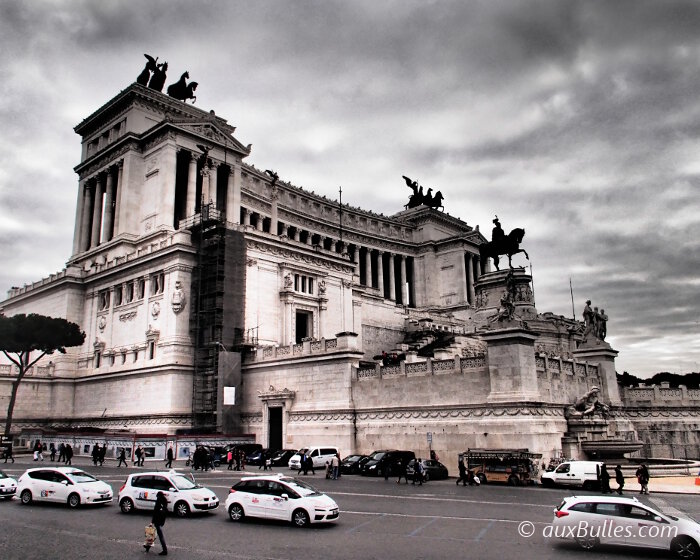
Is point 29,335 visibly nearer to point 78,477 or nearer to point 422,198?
point 78,477

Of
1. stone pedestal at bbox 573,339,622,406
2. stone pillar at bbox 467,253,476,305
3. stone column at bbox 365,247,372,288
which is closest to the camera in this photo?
stone pedestal at bbox 573,339,622,406

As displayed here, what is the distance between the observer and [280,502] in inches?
766

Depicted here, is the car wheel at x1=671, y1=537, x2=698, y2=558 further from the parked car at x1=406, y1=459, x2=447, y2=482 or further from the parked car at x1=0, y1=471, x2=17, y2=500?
the parked car at x1=0, y1=471, x2=17, y2=500

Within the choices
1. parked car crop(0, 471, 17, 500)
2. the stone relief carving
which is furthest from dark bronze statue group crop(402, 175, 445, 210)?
parked car crop(0, 471, 17, 500)

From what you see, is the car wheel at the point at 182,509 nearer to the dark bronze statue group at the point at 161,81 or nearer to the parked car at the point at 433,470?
the parked car at the point at 433,470

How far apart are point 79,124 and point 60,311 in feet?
101

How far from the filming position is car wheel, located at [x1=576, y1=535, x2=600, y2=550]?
15898mm

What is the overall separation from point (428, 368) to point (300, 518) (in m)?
21.6

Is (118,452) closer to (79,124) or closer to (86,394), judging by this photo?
(86,394)

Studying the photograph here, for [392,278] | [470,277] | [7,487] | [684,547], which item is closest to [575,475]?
[684,547]

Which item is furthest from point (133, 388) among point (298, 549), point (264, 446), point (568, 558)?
point (568, 558)

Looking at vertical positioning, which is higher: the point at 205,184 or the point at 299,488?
the point at 205,184

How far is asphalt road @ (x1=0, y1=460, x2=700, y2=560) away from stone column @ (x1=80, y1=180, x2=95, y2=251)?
202 ft

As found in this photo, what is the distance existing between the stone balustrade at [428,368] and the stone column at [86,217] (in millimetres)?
52413
